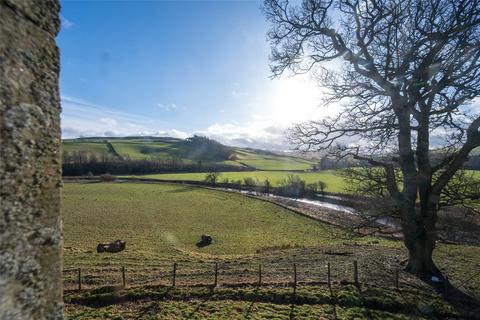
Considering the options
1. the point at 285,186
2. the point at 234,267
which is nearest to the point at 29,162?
the point at 234,267

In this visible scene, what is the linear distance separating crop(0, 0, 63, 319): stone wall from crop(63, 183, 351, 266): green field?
12721 mm

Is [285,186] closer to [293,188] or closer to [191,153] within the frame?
[293,188]

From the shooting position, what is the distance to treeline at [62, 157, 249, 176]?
86.6m

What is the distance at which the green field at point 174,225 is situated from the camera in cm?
2391

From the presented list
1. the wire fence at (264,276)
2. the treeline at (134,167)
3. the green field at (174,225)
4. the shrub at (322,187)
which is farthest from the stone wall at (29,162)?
the treeline at (134,167)

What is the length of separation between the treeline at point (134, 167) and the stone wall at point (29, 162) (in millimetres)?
90027

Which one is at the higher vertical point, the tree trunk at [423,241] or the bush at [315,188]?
the tree trunk at [423,241]

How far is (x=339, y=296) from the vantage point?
11086mm

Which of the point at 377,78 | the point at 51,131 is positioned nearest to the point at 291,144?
the point at 377,78

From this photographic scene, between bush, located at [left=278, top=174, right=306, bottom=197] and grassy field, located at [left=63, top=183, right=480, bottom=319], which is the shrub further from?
grassy field, located at [left=63, top=183, right=480, bottom=319]

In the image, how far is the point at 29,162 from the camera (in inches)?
131

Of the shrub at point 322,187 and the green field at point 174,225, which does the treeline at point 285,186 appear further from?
the green field at point 174,225

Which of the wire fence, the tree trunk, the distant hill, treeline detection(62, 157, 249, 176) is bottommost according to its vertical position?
the wire fence

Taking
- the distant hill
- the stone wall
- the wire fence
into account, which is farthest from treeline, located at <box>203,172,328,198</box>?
the stone wall
